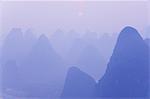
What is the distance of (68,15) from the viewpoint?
1927mm

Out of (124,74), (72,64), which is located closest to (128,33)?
(124,74)

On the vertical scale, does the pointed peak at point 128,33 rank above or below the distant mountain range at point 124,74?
above

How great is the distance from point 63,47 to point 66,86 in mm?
314

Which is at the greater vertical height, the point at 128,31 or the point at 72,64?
the point at 128,31

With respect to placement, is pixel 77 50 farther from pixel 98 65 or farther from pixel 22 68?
pixel 22 68

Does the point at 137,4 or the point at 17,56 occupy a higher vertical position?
the point at 137,4

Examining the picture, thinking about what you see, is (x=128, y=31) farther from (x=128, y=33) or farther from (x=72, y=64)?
(x=72, y=64)

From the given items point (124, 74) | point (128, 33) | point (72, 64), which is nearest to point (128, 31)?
point (128, 33)

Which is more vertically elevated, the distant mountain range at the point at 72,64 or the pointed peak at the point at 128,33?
the pointed peak at the point at 128,33

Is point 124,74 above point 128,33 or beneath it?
beneath

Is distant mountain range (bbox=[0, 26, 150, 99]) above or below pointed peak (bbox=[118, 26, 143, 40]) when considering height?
below

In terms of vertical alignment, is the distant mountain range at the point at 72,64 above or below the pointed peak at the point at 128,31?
below

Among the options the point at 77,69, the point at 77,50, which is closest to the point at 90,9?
the point at 77,50

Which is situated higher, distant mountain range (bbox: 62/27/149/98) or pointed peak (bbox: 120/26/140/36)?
pointed peak (bbox: 120/26/140/36)
